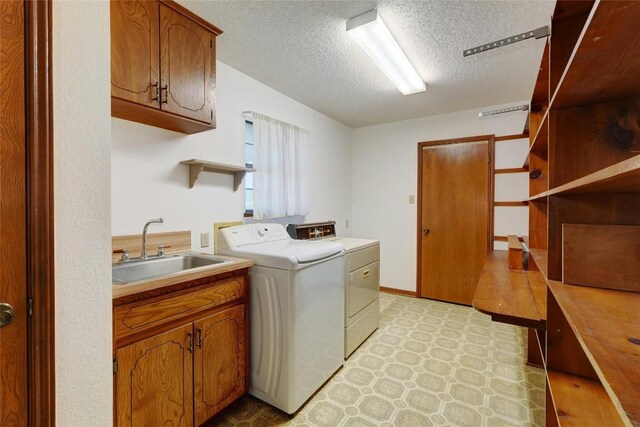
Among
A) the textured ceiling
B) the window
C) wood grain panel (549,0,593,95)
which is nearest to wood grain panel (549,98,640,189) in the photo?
wood grain panel (549,0,593,95)

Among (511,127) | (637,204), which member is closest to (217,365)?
(637,204)

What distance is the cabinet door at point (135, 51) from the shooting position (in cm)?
141

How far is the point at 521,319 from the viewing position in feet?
3.97

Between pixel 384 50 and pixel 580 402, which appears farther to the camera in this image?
pixel 384 50

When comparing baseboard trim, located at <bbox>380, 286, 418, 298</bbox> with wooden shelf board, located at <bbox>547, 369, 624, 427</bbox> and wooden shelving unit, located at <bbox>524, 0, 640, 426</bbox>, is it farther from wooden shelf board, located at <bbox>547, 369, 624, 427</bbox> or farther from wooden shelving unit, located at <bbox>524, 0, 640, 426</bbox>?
wooden shelf board, located at <bbox>547, 369, 624, 427</bbox>

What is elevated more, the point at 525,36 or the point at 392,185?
the point at 525,36

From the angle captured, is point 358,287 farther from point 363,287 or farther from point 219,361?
point 219,361

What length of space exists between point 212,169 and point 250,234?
0.58 metres

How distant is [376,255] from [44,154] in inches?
98.4

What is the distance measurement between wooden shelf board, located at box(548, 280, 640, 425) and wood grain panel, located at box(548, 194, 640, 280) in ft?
0.42

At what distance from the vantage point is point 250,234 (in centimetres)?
225

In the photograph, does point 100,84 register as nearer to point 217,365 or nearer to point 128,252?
point 128,252

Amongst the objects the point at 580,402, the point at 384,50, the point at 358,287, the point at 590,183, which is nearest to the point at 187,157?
the point at 384,50

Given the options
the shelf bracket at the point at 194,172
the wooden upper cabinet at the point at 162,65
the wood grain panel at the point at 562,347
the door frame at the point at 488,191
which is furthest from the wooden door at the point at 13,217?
the door frame at the point at 488,191
